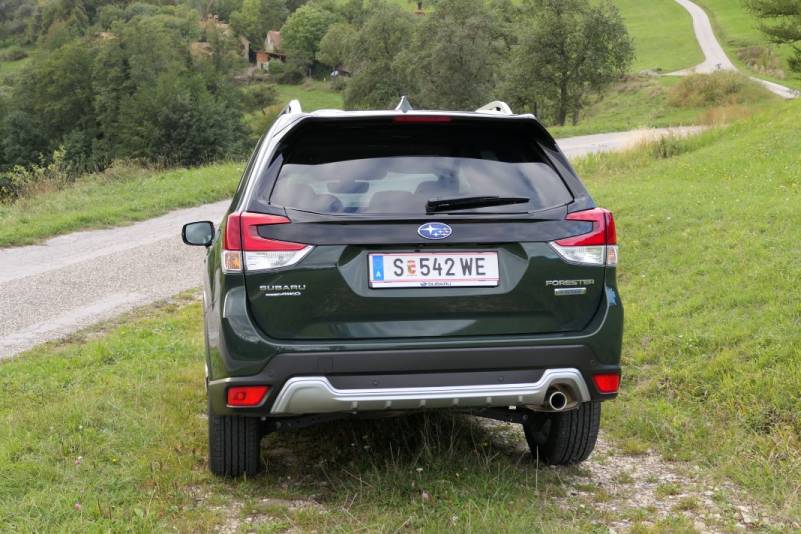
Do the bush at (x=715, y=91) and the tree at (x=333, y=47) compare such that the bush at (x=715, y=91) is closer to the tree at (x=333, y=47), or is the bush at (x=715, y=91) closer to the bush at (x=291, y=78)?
the tree at (x=333, y=47)

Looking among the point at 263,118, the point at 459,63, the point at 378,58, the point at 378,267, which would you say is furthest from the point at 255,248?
the point at 263,118

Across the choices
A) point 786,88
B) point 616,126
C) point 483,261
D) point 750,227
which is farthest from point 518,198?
point 786,88

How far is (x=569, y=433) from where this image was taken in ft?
14.3

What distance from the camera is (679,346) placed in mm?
6211

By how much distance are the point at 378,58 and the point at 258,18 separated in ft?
255

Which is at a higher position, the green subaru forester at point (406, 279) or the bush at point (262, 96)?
the green subaru forester at point (406, 279)

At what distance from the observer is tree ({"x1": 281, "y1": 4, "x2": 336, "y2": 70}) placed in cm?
11806

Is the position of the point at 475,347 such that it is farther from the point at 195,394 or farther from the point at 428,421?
the point at 195,394

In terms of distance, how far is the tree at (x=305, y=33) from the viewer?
11806 cm

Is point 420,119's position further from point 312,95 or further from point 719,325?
point 312,95

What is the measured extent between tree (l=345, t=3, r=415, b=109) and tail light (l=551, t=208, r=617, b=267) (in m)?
65.5

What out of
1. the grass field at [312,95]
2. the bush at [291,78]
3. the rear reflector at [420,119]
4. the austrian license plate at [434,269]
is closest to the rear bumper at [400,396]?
the austrian license plate at [434,269]

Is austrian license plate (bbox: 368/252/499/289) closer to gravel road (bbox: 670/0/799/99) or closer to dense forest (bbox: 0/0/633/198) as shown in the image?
dense forest (bbox: 0/0/633/198)

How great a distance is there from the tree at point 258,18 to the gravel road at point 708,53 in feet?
230
